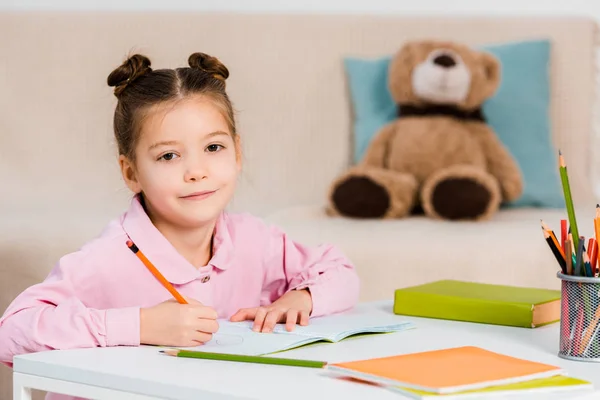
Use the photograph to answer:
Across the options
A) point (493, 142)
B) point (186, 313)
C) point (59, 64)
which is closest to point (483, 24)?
point (493, 142)

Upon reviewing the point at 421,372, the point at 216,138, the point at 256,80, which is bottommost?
the point at 421,372

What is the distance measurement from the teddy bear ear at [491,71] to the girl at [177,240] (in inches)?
46.9

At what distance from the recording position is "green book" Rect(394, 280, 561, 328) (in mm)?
1172

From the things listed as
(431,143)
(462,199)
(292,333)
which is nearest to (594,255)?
(292,333)

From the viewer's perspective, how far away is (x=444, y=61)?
7.95ft

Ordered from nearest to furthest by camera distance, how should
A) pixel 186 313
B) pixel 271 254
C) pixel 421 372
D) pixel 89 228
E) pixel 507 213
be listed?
pixel 421 372, pixel 186 313, pixel 271 254, pixel 89 228, pixel 507 213

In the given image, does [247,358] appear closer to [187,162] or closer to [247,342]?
[247,342]

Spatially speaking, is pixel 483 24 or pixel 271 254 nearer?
pixel 271 254

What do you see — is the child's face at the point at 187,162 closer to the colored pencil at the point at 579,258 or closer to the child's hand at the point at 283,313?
the child's hand at the point at 283,313

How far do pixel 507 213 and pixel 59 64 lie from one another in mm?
Answer: 1240

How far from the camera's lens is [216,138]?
1.23 metres

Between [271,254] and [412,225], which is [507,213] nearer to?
[412,225]

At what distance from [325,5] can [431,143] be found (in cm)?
69

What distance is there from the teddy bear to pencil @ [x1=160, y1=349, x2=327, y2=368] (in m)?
1.36
